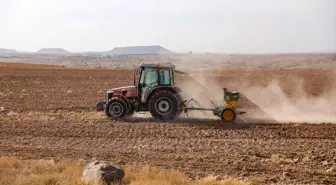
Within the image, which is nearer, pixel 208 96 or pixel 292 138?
pixel 292 138

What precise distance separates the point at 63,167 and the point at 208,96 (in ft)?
32.2

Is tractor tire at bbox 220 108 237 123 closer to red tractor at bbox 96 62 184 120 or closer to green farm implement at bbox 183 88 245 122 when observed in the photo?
green farm implement at bbox 183 88 245 122

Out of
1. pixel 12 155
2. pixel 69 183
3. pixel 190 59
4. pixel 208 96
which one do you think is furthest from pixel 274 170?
pixel 190 59

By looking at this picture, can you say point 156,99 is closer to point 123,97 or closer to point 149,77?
point 149,77

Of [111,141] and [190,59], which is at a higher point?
[190,59]

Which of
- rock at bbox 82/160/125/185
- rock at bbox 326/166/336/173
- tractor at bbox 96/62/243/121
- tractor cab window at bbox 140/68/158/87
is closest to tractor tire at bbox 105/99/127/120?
tractor at bbox 96/62/243/121

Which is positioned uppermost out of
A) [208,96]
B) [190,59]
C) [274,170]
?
[190,59]

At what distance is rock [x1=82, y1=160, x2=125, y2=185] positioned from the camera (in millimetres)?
9141

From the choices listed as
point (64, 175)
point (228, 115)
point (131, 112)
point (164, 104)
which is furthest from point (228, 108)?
point (64, 175)

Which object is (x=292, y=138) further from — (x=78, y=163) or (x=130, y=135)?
(x=78, y=163)

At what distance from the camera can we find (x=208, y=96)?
762 inches

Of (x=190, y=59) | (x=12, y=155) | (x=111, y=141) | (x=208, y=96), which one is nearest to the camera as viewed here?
(x=12, y=155)

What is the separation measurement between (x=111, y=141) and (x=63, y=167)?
12.6 ft

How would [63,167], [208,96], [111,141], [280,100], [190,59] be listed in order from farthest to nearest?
[190,59], [280,100], [208,96], [111,141], [63,167]
